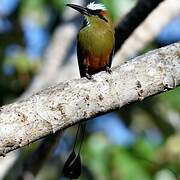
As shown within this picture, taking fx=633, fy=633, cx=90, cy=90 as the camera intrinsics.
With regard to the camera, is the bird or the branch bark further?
the bird

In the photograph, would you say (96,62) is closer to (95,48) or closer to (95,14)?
(95,48)

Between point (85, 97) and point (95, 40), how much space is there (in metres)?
1.92

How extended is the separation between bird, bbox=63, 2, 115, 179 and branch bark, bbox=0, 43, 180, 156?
142cm

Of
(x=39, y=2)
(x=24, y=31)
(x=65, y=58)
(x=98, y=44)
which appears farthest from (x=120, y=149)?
(x=24, y=31)

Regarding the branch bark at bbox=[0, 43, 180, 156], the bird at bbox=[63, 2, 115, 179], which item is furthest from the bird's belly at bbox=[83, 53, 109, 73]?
the branch bark at bbox=[0, 43, 180, 156]

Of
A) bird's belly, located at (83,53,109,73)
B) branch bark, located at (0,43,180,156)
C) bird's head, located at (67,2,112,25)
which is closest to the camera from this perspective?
branch bark, located at (0,43,180,156)

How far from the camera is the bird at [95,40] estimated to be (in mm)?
4598

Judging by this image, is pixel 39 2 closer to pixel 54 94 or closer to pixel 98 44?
pixel 98 44

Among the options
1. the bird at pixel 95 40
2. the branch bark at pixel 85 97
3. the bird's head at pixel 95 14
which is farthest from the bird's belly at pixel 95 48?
the branch bark at pixel 85 97

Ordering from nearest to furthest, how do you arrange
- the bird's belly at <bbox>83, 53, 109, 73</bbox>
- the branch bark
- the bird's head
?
the branch bark → the bird's belly at <bbox>83, 53, 109, 73</bbox> → the bird's head

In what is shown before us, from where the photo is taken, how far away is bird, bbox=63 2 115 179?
4.60 metres

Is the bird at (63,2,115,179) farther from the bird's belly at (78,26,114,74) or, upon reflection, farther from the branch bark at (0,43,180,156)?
the branch bark at (0,43,180,156)

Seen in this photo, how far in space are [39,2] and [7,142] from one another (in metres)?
3.27

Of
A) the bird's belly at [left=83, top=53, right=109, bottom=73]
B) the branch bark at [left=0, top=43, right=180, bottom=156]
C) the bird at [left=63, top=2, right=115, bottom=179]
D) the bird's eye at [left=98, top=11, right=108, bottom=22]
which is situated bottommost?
the branch bark at [left=0, top=43, right=180, bottom=156]
